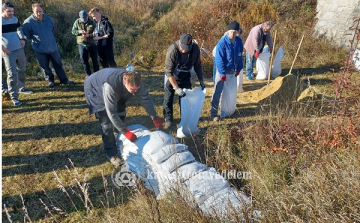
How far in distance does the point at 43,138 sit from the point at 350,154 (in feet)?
13.7

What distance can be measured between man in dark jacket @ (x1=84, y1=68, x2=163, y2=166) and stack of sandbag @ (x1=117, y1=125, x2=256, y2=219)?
0.70ft

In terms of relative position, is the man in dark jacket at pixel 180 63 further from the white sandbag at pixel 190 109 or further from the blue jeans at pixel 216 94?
the blue jeans at pixel 216 94

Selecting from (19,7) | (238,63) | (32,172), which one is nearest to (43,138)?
(32,172)

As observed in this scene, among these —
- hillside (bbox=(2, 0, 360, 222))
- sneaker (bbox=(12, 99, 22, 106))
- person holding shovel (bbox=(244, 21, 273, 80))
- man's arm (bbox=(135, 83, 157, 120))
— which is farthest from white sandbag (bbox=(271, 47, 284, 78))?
sneaker (bbox=(12, 99, 22, 106))

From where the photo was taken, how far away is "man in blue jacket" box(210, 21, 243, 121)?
164 inches

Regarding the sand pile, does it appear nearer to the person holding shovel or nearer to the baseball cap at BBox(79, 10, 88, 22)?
the person holding shovel

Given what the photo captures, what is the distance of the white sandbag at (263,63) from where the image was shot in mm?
5891

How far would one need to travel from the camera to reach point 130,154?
135 inches

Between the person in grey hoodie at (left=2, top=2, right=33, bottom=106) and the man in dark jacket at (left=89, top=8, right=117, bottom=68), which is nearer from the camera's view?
the person in grey hoodie at (left=2, top=2, right=33, bottom=106)

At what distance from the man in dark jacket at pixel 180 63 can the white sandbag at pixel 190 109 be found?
4.0 inches

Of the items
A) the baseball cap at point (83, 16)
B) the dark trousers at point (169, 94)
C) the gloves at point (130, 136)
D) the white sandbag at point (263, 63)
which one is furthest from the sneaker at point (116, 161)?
the white sandbag at point (263, 63)

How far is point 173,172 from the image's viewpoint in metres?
3.02

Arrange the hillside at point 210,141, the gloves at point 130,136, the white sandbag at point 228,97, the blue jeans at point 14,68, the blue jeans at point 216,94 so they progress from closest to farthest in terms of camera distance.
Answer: the hillside at point 210,141, the gloves at point 130,136, the blue jeans at point 216,94, the white sandbag at point 228,97, the blue jeans at point 14,68

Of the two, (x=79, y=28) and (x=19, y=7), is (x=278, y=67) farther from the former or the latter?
(x=19, y=7)
